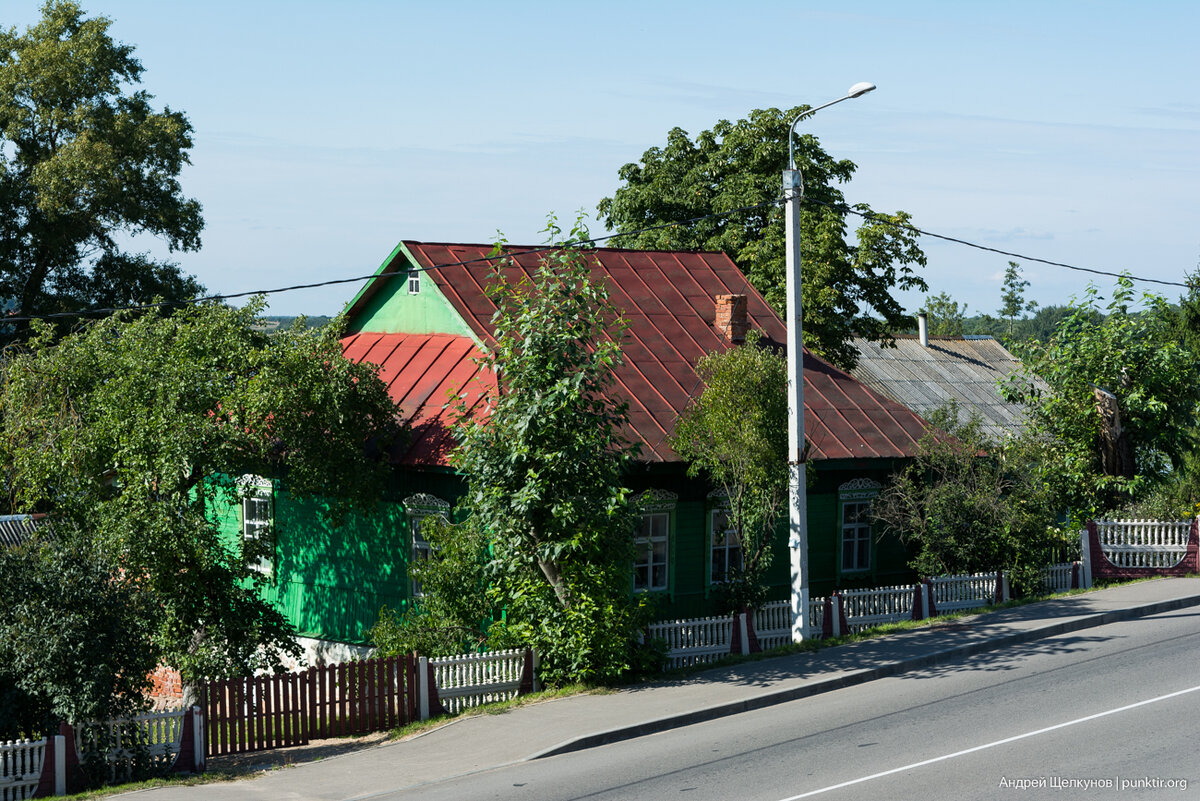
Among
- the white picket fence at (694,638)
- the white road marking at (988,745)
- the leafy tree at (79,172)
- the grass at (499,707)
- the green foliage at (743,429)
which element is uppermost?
the leafy tree at (79,172)

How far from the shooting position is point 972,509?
21078 mm

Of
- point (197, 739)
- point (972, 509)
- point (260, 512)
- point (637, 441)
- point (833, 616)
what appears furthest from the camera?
point (260, 512)

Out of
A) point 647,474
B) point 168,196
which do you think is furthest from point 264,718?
point 168,196

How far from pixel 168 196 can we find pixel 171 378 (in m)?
19.4

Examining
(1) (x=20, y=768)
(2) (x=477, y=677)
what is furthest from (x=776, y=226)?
(1) (x=20, y=768)

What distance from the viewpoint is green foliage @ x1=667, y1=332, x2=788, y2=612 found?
17625mm

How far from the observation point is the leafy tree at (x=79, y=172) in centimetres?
3256

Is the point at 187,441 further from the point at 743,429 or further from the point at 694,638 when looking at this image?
the point at 743,429

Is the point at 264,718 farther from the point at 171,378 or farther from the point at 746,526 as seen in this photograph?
the point at 746,526

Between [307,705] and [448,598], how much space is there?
287 cm

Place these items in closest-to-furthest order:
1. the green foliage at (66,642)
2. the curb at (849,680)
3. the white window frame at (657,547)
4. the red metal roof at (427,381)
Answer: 1. the green foliage at (66,642)
2. the curb at (849,680)
3. the red metal roof at (427,381)
4. the white window frame at (657,547)

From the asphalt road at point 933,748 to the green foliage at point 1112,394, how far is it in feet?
29.3

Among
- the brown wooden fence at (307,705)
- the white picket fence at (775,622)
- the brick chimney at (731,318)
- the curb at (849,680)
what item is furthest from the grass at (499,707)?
the brick chimney at (731,318)

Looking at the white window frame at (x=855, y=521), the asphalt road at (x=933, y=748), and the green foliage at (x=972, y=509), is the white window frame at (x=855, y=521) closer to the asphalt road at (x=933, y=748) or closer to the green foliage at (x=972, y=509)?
the green foliage at (x=972, y=509)
